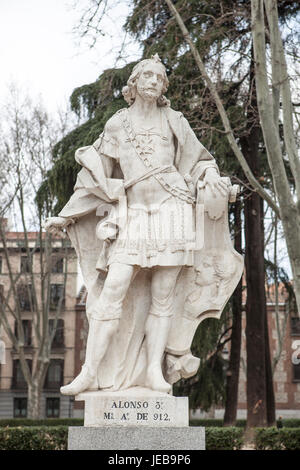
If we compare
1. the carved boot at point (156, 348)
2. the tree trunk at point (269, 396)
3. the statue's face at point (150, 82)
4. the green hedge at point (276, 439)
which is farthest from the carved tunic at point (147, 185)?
the tree trunk at point (269, 396)

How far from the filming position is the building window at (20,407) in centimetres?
3612

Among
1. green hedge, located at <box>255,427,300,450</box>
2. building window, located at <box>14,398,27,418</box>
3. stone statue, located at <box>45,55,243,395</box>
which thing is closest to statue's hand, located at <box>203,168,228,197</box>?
stone statue, located at <box>45,55,243,395</box>

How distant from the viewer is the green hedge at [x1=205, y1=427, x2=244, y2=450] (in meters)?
12.5

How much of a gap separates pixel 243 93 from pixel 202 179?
909 cm

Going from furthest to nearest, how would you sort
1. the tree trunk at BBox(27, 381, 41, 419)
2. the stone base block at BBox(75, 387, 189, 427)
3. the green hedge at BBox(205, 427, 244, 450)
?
the tree trunk at BBox(27, 381, 41, 419), the green hedge at BBox(205, 427, 244, 450), the stone base block at BBox(75, 387, 189, 427)

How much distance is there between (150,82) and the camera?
18.7 ft

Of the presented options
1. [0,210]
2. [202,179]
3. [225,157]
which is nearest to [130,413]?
[202,179]

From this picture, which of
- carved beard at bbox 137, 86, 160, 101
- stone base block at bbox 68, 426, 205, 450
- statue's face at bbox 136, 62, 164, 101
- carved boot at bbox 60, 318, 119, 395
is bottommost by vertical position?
stone base block at bbox 68, 426, 205, 450

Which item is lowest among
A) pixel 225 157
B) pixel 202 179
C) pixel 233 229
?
pixel 202 179

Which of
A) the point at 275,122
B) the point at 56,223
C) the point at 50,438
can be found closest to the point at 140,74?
the point at 56,223

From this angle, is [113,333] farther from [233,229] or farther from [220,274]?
[233,229]

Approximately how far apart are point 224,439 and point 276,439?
3.28 feet

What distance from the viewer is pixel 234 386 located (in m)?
15.7

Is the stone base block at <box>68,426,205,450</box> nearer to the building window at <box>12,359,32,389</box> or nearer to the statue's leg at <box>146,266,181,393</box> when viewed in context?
the statue's leg at <box>146,266,181,393</box>
